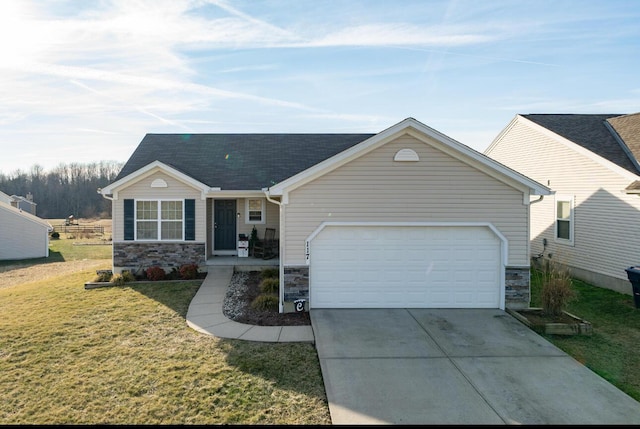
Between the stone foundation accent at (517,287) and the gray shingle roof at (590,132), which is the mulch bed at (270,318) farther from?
the gray shingle roof at (590,132)

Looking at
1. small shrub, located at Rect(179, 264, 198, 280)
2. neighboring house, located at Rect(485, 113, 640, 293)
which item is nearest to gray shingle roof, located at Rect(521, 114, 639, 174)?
neighboring house, located at Rect(485, 113, 640, 293)

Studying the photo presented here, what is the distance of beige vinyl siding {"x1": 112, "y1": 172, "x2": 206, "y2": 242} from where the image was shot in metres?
13.0

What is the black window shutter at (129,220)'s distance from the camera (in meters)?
13.1

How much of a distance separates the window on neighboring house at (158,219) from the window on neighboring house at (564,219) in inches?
543

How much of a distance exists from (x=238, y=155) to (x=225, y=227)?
3.29 meters

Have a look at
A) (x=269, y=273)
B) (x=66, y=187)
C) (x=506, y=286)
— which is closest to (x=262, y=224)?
(x=269, y=273)

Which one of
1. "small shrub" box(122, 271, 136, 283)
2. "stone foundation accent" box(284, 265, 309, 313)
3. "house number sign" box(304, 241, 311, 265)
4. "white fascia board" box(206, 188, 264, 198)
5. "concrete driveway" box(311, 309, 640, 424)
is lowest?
"concrete driveway" box(311, 309, 640, 424)

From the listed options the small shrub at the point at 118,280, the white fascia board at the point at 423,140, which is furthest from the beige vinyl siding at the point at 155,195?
the white fascia board at the point at 423,140

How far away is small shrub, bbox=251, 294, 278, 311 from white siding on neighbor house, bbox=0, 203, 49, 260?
19371mm

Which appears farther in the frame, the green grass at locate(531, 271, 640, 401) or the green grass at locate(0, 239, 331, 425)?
the green grass at locate(531, 271, 640, 401)

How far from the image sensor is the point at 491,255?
30.8 feet

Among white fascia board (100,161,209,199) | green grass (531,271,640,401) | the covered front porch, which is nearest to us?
green grass (531,271,640,401)

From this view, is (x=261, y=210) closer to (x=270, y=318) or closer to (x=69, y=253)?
(x=270, y=318)

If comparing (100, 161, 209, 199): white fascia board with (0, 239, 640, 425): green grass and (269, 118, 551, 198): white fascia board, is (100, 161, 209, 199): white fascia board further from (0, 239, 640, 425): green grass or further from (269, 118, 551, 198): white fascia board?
(269, 118, 551, 198): white fascia board
